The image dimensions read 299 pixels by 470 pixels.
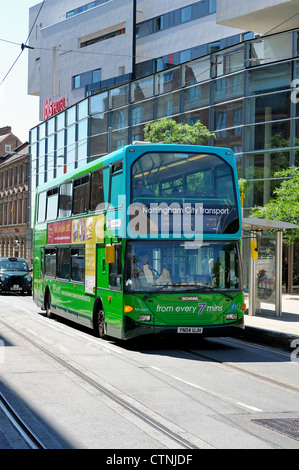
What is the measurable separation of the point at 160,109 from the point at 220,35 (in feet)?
30.3

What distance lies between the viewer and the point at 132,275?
13.5 meters

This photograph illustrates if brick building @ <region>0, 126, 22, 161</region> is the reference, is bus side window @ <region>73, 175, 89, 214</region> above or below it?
below

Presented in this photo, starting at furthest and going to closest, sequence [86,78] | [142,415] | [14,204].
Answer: [14,204] → [86,78] → [142,415]

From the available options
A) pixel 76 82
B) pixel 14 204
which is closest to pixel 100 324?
pixel 76 82

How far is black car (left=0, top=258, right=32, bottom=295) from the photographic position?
3394cm

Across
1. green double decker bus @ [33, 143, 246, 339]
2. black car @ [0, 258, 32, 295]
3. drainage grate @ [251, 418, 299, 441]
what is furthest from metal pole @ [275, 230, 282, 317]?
black car @ [0, 258, 32, 295]

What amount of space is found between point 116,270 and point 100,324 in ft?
6.79

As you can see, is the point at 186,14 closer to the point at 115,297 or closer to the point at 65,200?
the point at 65,200

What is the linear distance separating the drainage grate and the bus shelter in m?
12.4

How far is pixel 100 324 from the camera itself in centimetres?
1569

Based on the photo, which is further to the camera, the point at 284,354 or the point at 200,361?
the point at 284,354

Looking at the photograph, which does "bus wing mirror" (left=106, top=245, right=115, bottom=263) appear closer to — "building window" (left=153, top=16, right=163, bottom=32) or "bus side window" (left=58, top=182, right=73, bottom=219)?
"bus side window" (left=58, top=182, right=73, bottom=219)

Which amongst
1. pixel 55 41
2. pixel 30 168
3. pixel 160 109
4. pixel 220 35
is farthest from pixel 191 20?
pixel 30 168

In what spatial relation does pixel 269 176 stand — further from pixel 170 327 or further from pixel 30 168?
pixel 30 168
